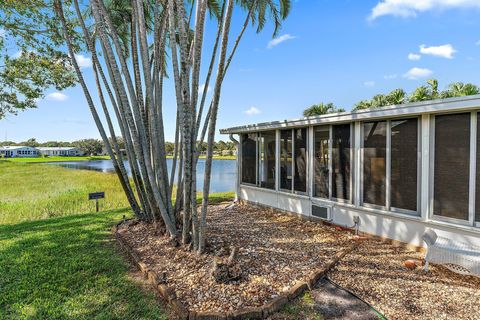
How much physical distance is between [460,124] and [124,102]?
191 inches

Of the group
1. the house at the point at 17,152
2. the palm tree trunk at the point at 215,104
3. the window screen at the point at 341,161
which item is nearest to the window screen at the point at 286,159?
the window screen at the point at 341,161

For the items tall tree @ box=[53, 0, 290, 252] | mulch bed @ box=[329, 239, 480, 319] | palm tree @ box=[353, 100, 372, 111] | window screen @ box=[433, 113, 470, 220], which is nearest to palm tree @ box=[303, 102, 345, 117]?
palm tree @ box=[353, 100, 372, 111]

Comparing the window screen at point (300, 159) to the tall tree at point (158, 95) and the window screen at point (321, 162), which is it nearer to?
the window screen at point (321, 162)

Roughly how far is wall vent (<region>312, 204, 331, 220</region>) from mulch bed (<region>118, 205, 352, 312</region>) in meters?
0.18

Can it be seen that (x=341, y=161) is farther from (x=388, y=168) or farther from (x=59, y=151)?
(x=59, y=151)

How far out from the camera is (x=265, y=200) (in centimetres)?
639

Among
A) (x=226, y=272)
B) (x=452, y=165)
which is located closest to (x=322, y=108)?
(x=452, y=165)

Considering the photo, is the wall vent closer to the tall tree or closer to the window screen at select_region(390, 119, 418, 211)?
the window screen at select_region(390, 119, 418, 211)

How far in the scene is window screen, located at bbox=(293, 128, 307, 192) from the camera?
17.5 feet

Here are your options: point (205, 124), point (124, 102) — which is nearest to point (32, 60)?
point (124, 102)

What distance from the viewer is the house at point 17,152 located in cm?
5853

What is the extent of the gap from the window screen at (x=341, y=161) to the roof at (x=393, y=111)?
0.27 metres

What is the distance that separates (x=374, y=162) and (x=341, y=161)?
2.01 ft

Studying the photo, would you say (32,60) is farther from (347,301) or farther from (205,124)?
(347,301)
